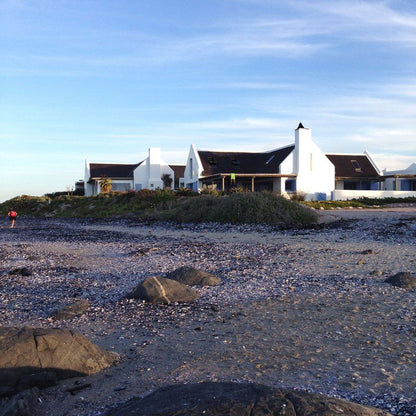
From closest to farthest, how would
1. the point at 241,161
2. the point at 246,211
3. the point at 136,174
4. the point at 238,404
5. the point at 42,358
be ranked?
the point at 238,404 < the point at 42,358 < the point at 246,211 < the point at 241,161 < the point at 136,174

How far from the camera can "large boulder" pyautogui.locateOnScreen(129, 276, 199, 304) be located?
697cm

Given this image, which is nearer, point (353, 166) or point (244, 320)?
point (244, 320)

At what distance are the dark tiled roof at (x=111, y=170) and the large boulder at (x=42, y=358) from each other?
158ft

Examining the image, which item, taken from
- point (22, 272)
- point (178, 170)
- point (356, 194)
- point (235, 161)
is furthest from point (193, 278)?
point (178, 170)

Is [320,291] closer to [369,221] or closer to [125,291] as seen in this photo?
[125,291]

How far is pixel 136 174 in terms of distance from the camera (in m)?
51.2

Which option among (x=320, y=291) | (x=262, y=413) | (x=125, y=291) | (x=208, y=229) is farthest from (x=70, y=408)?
(x=208, y=229)

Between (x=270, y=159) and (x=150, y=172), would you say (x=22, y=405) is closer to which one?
(x=270, y=159)

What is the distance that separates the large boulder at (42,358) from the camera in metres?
3.99

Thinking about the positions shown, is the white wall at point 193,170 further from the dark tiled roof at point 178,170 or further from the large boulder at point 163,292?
the large boulder at point 163,292

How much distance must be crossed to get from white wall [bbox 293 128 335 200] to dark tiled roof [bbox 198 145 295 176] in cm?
107

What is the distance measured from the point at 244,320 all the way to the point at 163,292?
4.98 ft

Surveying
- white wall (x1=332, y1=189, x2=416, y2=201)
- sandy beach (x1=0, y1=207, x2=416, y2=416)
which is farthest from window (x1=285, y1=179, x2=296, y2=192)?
sandy beach (x1=0, y1=207, x2=416, y2=416)

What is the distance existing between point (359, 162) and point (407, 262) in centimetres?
3814
